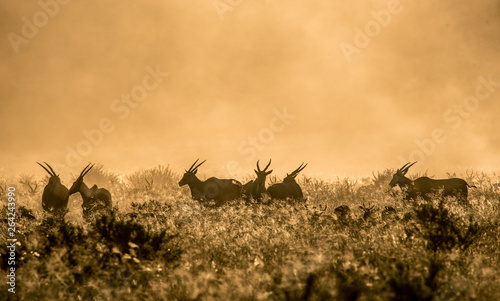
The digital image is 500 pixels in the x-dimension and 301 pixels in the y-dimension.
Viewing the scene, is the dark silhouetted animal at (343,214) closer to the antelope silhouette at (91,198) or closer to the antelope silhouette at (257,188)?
the antelope silhouette at (257,188)

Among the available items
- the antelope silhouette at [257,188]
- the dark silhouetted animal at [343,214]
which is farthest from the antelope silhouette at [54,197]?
the dark silhouetted animal at [343,214]

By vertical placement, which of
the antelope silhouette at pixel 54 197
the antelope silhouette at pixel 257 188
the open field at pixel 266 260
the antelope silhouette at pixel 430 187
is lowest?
the antelope silhouette at pixel 54 197

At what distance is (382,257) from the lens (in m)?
5.88

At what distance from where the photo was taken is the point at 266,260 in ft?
21.1

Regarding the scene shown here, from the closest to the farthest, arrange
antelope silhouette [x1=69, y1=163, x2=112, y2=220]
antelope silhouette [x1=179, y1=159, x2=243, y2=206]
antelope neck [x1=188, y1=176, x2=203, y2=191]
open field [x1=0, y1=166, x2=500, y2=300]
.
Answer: open field [x1=0, y1=166, x2=500, y2=300], antelope silhouette [x1=69, y1=163, x2=112, y2=220], antelope silhouette [x1=179, y1=159, x2=243, y2=206], antelope neck [x1=188, y1=176, x2=203, y2=191]

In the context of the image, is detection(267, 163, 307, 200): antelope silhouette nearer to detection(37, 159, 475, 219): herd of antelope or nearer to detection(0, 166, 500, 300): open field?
detection(37, 159, 475, 219): herd of antelope

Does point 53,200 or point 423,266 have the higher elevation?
point 423,266

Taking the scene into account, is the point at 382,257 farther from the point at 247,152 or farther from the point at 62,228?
the point at 247,152

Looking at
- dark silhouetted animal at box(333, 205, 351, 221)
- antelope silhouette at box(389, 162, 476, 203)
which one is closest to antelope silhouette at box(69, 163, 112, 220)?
dark silhouetted animal at box(333, 205, 351, 221)

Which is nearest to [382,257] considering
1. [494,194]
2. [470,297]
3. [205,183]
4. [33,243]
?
[470,297]

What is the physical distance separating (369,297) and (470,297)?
1.02m

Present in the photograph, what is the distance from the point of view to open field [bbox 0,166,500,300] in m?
4.64

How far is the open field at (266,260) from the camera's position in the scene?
15.2 ft

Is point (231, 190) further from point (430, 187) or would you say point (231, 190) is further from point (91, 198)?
point (430, 187)
